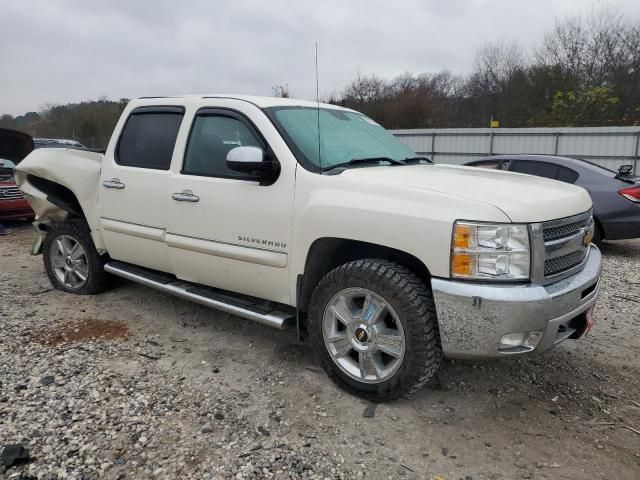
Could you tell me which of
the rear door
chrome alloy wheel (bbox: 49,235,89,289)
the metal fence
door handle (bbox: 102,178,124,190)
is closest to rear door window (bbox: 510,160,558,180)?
the rear door

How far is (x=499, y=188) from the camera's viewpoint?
2914 millimetres

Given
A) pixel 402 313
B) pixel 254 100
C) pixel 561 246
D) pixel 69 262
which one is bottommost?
→ pixel 69 262

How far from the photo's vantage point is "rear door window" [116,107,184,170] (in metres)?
4.08

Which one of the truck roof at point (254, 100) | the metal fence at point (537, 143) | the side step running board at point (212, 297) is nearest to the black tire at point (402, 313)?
the side step running board at point (212, 297)

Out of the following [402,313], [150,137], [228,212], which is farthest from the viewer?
[150,137]

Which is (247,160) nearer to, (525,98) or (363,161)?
(363,161)

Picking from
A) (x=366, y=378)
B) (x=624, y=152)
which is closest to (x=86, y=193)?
(x=366, y=378)

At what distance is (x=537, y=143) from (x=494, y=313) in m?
15.4

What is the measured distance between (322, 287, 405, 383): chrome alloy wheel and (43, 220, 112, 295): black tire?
2821 millimetres

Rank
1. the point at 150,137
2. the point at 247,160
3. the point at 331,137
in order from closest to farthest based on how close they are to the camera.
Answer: the point at 247,160
the point at 331,137
the point at 150,137

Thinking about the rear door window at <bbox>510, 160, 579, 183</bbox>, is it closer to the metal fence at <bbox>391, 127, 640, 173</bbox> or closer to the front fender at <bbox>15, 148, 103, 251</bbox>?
the front fender at <bbox>15, 148, 103, 251</bbox>

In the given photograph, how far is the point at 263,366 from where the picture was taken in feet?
11.9

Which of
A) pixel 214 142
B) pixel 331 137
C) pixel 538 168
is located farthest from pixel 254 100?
pixel 538 168

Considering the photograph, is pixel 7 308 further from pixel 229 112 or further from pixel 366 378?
pixel 366 378
